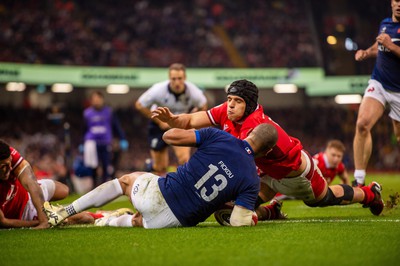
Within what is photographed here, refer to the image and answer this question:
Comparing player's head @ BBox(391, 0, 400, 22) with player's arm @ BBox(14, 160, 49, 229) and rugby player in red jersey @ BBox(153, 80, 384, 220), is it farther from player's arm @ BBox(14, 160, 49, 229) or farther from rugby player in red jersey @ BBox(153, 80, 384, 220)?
player's arm @ BBox(14, 160, 49, 229)

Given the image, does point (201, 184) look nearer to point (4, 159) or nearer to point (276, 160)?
point (276, 160)

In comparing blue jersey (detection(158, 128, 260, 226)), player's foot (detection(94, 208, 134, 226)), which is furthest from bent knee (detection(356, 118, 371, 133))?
player's foot (detection(94, 208, 134, 226))

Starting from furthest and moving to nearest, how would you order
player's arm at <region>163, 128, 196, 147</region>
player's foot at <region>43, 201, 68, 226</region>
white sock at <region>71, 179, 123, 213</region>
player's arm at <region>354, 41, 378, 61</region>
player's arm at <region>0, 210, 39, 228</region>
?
player's arm at <region>354, 41, 378, 61</region>
player's arm at <region>0, 210, 39, 228</region>
player's foot at <region>43, 201, 68, 226</region>
white sock at <region>71, 179, 123, 213</region>
player's arm at <region>163, 128, 196, 147</region>

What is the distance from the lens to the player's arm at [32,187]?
19.6 ft

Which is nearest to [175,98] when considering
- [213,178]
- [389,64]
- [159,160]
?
[159,160]

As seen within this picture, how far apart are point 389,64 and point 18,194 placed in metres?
4.48

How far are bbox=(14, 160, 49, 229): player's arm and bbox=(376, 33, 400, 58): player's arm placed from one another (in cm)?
418

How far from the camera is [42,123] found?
26891mm

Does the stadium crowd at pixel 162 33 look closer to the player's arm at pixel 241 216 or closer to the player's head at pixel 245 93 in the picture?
the player's head at pixel 245 93

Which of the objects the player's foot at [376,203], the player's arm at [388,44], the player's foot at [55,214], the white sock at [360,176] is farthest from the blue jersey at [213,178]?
the player's arm at [388,44]

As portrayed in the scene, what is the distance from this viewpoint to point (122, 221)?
20.2 ft

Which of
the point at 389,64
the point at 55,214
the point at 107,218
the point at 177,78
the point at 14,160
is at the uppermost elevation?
the point at 177,78

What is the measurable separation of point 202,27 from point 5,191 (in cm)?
2509

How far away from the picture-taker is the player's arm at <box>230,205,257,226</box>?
541 centimetres
